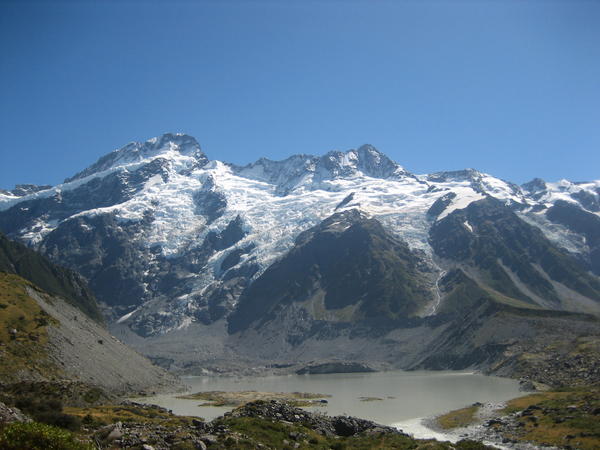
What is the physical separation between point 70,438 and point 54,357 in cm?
10147

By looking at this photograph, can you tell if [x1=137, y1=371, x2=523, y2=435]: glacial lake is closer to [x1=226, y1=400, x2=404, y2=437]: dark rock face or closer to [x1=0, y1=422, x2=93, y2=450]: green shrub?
[x1=226, y1=400, x2=404, y2=437]: dark rock face

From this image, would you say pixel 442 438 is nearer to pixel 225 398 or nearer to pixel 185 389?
pixel 225 398

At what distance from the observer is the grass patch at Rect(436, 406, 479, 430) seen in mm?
91812

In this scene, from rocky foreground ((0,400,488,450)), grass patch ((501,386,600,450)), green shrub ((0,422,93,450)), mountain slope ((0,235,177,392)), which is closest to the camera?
green shrub ((0,422,93,450))

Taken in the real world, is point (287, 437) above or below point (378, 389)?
above

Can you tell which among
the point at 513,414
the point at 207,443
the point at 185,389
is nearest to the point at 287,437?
the point at 207,443

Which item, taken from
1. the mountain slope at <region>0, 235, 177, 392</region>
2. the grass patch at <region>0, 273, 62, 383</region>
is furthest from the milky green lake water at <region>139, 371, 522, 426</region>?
the grass patch at <region>0, 273, 62, 383</region>

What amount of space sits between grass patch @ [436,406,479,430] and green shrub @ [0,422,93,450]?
75.9 m

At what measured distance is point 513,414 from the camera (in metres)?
92.3

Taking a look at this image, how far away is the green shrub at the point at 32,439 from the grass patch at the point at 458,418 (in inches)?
2988

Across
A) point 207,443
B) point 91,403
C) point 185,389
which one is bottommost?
point 185,389

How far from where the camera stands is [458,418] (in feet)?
323

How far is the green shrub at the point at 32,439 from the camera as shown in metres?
27.1

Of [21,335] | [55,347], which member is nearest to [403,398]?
[55,347]
